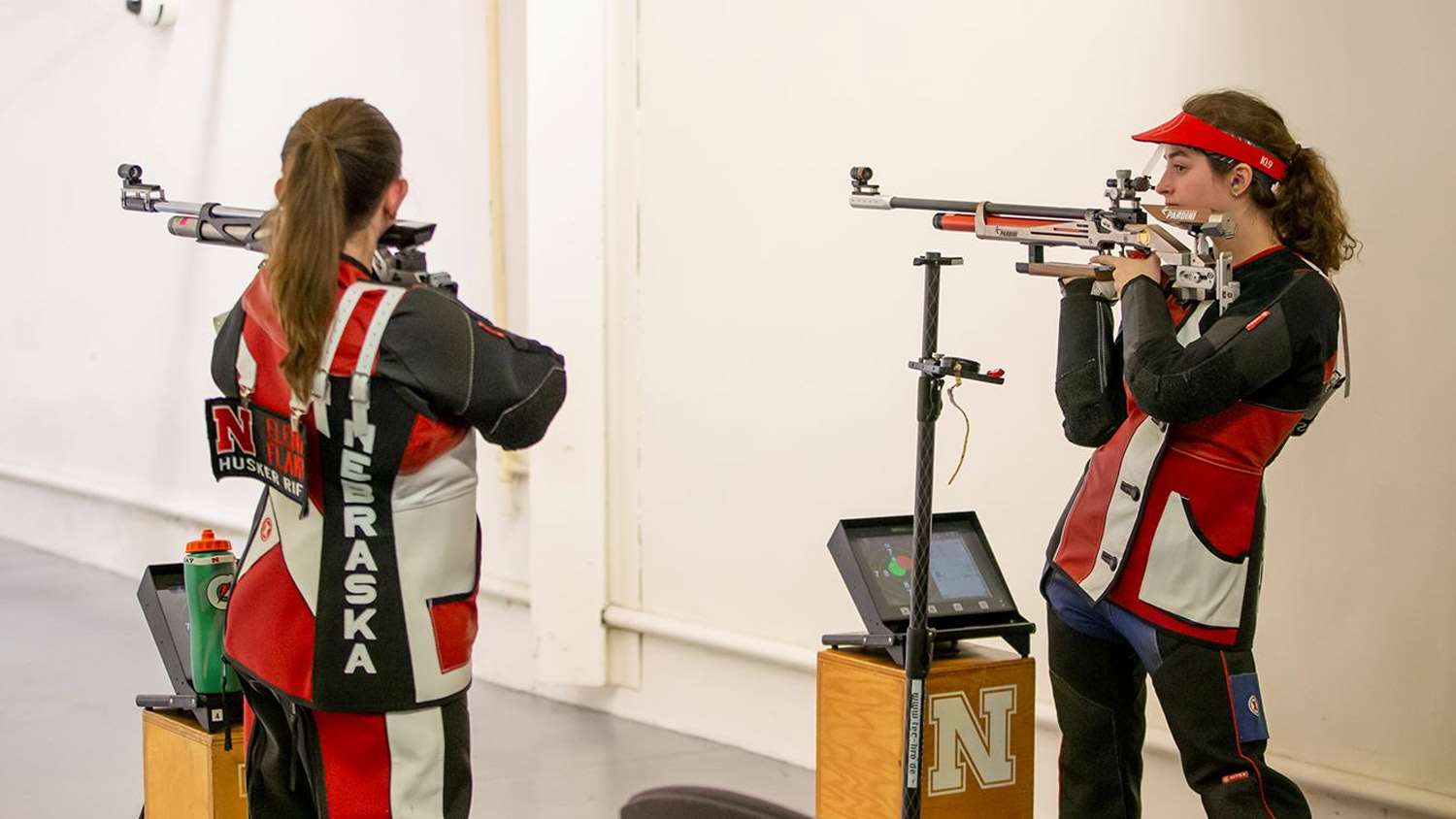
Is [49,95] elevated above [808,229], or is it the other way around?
[49,95]

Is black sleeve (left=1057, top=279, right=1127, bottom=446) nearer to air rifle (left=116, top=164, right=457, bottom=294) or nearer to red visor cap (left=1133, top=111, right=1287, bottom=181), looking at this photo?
red visor cap (left=1133, top=111, right=1287, bottom=181)

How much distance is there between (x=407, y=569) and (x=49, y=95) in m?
5.42

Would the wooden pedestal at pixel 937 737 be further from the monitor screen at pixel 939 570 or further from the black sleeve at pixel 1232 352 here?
the black sleeve at pixel 1232 352

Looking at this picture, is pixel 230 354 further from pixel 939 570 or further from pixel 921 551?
pixel 939 570

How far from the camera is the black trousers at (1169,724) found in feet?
7.88

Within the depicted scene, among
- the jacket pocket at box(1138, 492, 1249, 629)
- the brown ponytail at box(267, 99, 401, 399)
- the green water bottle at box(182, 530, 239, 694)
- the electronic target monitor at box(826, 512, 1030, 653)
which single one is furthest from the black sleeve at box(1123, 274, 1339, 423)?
the green water bottle at box(182, 530, 239, 694)

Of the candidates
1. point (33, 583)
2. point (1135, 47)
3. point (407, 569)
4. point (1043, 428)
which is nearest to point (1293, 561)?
point (1043, 428)

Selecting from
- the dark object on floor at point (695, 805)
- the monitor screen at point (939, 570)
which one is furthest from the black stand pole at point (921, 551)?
the dark object on floor at point (695, 805)

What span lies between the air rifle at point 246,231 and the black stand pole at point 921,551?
33.7 inches

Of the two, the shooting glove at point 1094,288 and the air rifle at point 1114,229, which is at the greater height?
the air rifle at point 1114,229

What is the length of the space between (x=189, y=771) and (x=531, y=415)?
106cm

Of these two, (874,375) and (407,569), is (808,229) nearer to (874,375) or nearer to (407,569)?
(874,375)

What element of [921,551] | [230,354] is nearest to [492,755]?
[921,551]

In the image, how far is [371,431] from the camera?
208cm
